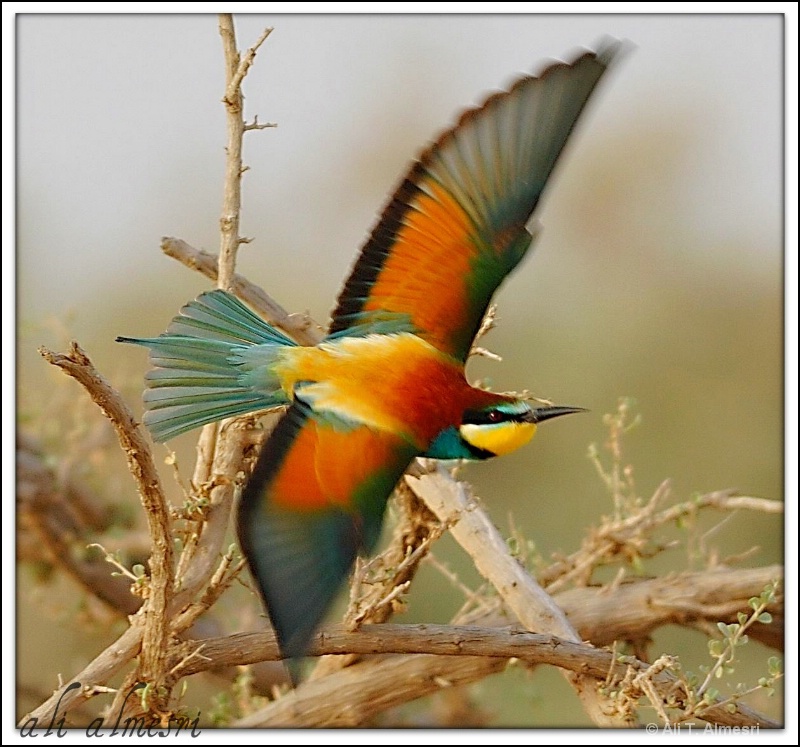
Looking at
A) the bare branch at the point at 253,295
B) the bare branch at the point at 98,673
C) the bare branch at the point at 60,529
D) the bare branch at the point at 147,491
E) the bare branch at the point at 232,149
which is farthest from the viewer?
the bare branch at the point at 60,529

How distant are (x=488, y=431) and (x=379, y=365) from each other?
0.11 metres

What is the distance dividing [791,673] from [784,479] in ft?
0.77

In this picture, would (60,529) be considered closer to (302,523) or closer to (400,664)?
(400,664)

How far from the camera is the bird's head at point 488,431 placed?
848 mm

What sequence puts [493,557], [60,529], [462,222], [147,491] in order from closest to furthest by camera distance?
[147,491]
[462,222]
[493,557]
[60,529]

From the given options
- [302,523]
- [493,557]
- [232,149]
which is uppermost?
[232,149]

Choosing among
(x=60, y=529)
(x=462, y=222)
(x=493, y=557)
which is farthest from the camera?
(x=60, y=529)

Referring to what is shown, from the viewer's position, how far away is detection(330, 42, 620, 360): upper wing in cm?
87

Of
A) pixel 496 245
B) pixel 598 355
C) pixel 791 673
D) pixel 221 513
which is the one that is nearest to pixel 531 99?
pixel 496 245

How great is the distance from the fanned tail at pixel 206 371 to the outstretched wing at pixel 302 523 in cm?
8

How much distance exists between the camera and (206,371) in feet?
2.85

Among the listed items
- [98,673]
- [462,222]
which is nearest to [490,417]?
[462,222]

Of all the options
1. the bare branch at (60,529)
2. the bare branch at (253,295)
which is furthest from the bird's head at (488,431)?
the bare branch at (60,529)

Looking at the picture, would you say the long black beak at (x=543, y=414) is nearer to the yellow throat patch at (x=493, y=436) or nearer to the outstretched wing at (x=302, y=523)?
the yellow throat patch at (x=493, y=436)
